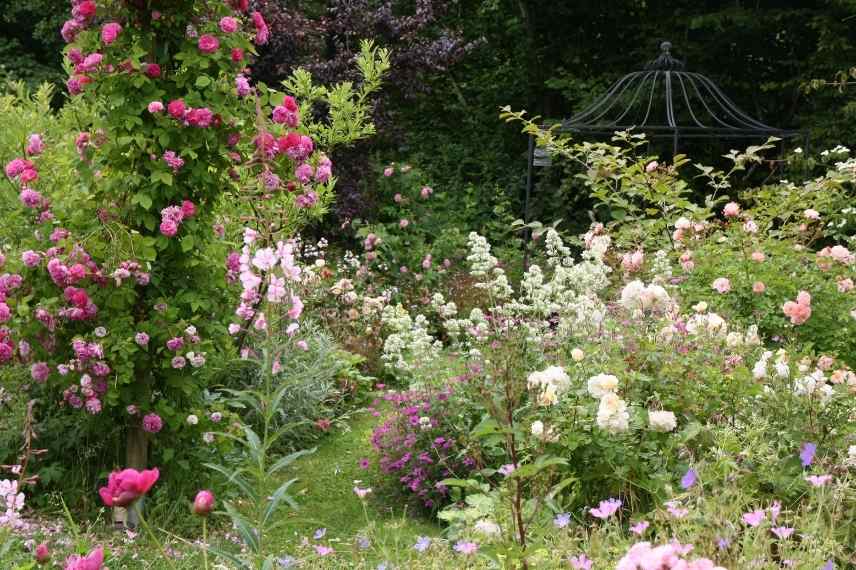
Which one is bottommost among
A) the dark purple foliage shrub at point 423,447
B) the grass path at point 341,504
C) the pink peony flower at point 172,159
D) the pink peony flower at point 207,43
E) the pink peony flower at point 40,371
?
the grass path at point 341,504

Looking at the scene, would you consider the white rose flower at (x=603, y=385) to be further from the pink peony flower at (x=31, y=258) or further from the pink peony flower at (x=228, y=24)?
the pink peony flower at (x=31, y=258)

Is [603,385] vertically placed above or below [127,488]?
below

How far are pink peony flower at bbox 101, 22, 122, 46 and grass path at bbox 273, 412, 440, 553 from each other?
1.86 m

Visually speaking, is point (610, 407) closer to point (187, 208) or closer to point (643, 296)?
point (643, 296)

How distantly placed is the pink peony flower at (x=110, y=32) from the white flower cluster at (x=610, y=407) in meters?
2.22

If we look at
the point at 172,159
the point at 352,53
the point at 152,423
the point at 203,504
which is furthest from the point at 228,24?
the point at 352,53

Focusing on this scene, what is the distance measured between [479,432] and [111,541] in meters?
2.00

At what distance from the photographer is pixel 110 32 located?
3.70 metres

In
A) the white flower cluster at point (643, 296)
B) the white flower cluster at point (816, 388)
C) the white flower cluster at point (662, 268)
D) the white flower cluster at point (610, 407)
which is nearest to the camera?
the white flower cluster at point (610, 407)

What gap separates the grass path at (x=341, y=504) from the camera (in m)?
3.81

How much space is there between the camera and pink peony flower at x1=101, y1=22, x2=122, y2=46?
3.70m

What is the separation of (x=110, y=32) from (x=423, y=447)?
2.16 metres

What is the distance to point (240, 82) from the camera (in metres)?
3.92

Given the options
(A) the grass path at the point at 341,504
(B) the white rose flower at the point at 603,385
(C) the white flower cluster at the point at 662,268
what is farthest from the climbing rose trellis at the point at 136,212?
(C) the white flower cluster at the point at 662,268
